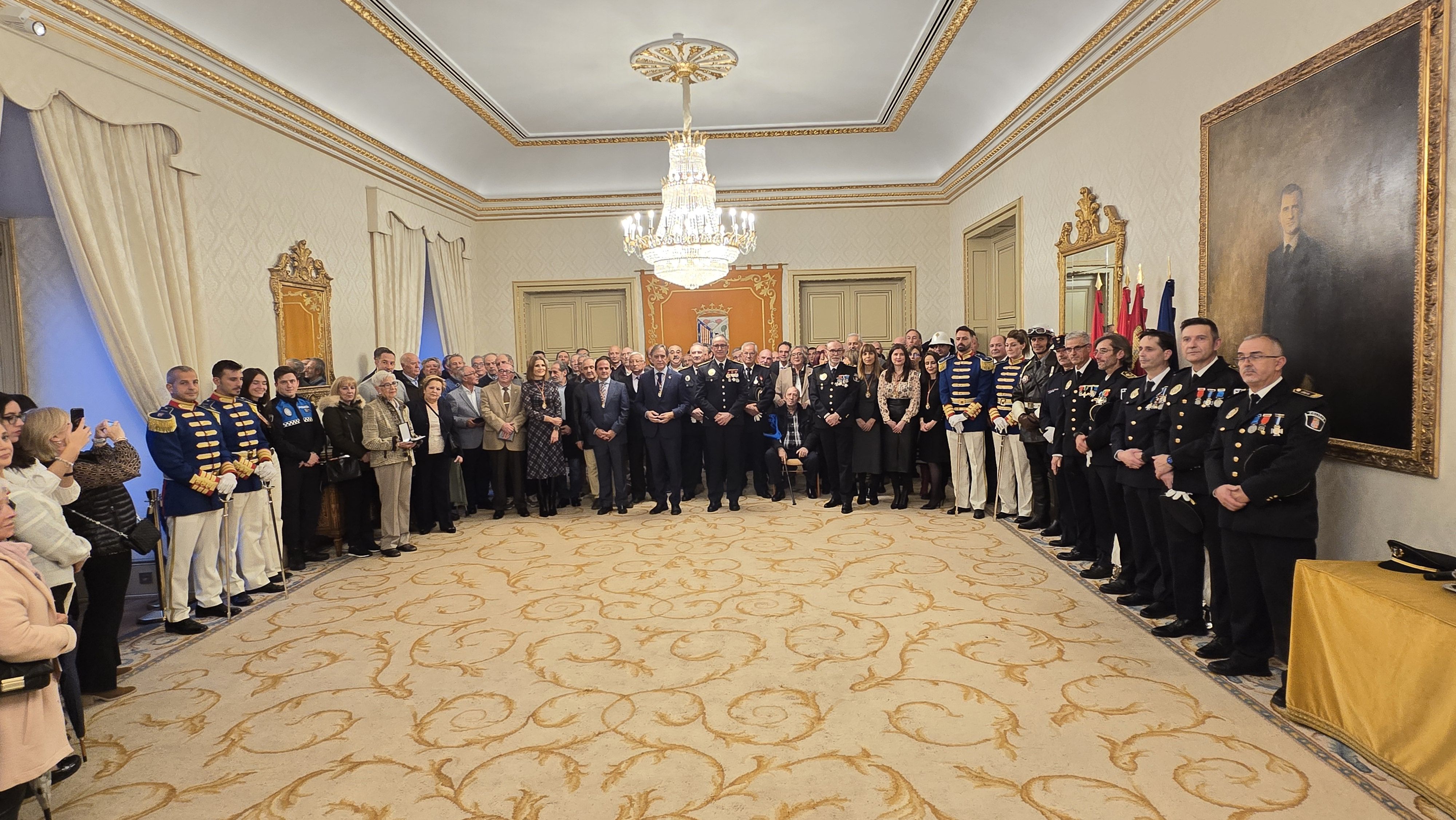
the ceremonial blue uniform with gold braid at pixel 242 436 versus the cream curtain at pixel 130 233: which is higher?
the cream curtain at pixel 130 233

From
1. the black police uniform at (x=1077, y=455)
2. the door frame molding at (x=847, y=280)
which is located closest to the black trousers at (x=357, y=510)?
the black police uniform at (x=1077, y=455)

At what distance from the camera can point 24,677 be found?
217 centimetres

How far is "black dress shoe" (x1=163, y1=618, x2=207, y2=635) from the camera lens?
4.25 meters

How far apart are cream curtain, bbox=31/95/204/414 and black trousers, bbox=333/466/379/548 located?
132 cm

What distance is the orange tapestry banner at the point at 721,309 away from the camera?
10406mm

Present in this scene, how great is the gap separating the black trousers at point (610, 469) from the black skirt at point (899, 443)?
7.71 feet

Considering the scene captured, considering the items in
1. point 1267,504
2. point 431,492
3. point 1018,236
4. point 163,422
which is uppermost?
point 1018,236

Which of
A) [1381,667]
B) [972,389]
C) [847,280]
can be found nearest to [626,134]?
[847,280]

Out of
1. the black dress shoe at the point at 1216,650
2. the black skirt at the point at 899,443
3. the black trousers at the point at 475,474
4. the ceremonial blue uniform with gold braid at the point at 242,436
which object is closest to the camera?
the black dress shoe at the point at 1216,650

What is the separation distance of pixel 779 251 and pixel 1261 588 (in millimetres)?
7733

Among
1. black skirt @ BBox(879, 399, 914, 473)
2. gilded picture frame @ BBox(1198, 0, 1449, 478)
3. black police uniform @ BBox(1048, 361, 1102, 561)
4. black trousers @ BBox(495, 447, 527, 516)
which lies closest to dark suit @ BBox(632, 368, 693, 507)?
black trousers @ BBox(495, 447, 527, 516)

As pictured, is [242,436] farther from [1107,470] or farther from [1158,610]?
[1158,610]

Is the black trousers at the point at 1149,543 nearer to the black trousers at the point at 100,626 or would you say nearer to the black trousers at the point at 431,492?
the black trousers at the point at 100,626

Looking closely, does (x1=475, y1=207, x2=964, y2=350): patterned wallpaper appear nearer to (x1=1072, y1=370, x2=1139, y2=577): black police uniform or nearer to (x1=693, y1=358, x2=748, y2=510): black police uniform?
(x1=693, y1=358, x2=748, y2=510): black police uniform
